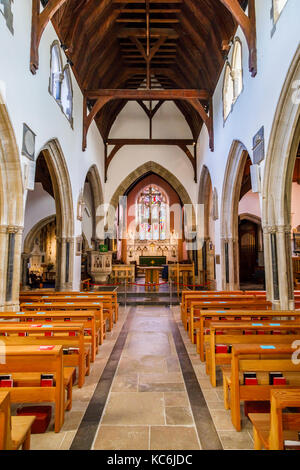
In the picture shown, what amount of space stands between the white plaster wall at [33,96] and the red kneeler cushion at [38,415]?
447 centimetres

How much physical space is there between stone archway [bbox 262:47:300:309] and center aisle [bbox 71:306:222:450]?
229cm

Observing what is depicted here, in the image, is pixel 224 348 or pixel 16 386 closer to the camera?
pixel 16 386

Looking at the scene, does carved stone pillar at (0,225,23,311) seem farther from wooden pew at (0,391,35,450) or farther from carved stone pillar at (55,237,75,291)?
wooden pew at (0,391,35,450)

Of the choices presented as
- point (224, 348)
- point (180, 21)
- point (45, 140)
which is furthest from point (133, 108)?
point (224, 348)

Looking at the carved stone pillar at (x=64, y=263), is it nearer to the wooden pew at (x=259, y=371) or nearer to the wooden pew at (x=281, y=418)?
the wooden pew at (x=259, y=371)

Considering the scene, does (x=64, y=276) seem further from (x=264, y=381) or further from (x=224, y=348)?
(x=264, y=381)

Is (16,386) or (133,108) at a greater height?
(133,108)

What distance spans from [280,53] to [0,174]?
17.9ft

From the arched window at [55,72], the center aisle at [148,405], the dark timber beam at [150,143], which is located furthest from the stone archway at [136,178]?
the center aisle at [148,405]

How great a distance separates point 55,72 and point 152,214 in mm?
12836
